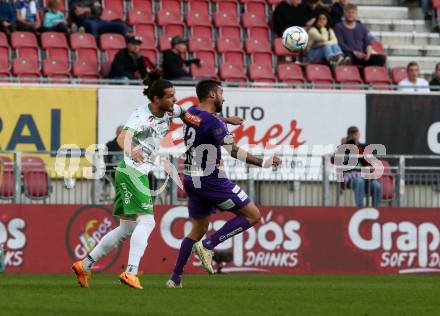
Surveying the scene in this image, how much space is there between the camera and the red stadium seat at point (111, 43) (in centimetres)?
2247

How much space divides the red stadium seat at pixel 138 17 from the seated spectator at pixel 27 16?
197cm

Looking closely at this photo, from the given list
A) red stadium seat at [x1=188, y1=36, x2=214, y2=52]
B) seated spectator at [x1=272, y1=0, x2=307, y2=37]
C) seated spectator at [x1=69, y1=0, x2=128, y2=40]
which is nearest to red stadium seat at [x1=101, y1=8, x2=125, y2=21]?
seated spectator at [x1=69, y1=0, x2=128, y2=40]

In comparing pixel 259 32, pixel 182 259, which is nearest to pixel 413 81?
pixel 259 32

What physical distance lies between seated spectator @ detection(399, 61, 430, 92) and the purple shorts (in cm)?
915

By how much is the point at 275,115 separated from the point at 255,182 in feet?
6.88

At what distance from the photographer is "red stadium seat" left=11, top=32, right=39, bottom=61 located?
2183 centimetres

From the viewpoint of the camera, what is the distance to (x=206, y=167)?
535 inches

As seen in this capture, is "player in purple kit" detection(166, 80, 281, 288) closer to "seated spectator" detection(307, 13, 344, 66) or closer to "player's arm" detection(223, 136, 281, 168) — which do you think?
"player's arm" detection(223, 136, 281, 168)

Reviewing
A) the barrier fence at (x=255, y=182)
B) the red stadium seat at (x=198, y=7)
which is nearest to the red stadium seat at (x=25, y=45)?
the barrier fence at (x=255, y=182)

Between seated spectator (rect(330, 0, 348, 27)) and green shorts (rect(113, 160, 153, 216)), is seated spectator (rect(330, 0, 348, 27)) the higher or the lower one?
the higher one

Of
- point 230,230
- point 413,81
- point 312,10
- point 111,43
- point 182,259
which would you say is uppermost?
point 312,10

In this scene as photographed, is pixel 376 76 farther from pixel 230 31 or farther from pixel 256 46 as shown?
pixel 230 31

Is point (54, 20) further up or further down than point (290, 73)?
further up

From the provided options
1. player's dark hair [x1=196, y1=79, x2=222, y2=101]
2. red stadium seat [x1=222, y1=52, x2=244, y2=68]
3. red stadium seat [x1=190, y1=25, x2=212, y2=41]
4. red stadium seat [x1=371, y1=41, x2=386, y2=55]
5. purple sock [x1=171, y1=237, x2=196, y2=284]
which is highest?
red stadium seat [x1=190, y1=25, x2=212, y2=41]
